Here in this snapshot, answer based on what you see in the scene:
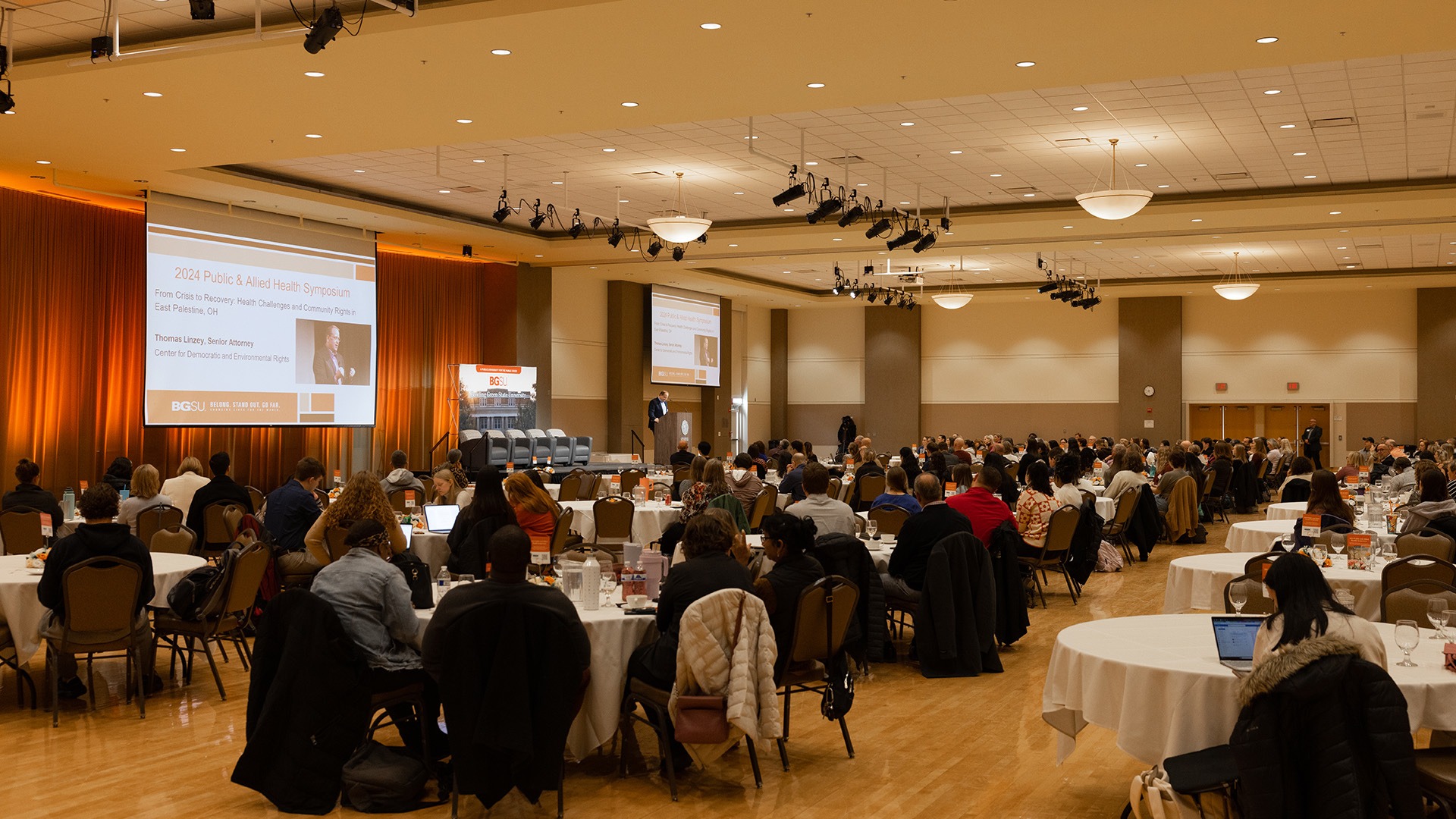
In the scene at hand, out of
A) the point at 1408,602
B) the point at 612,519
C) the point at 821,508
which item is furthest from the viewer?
the point at 612,519

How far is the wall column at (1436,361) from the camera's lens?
80.2ft

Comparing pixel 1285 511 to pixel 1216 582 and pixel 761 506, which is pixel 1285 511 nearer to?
pixel 1216 582

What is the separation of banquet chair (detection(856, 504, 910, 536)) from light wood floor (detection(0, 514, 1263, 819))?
7.05 ft

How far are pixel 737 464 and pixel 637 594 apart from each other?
213 inches

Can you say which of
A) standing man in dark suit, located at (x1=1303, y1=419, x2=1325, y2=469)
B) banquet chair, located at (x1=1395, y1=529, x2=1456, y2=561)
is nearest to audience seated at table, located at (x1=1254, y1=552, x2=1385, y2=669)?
banquet chair, located at (x1=1395, y1=529, x2=1456, y2=561)

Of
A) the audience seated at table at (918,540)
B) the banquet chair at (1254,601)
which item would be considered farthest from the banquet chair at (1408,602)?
the audience seated at table at (918,540)

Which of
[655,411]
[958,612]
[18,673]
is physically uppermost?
[655,411]

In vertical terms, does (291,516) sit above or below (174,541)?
above

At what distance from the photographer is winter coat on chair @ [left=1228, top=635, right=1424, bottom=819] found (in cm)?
322

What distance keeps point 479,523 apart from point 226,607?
148 cm

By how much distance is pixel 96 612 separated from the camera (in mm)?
6176

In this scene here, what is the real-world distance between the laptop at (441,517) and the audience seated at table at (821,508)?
100.0 inches

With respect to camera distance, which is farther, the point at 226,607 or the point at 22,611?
the point at 226,607

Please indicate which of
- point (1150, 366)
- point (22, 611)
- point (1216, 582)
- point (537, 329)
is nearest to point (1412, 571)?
point (1216, 582)
